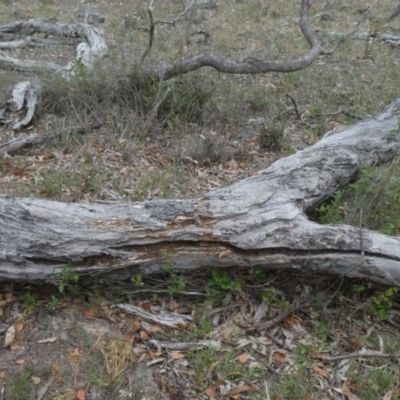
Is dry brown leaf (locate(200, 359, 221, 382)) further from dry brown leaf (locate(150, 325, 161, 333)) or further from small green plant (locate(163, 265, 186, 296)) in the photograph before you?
small green plant (locate(163, 265, 186, 296))

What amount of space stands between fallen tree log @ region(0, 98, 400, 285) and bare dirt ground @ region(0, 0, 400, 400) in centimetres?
16

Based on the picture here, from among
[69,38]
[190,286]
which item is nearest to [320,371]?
[190,286]

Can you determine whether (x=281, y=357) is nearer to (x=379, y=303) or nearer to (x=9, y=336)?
(x=379, y=303)

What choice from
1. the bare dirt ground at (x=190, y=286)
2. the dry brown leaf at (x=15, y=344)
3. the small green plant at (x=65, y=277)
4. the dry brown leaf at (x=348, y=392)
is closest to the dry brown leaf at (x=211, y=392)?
the bare dirt ground at (x=190, y=286)

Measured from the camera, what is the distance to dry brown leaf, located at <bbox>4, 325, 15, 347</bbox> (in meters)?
2.93

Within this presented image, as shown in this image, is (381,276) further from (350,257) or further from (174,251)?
(174,251)

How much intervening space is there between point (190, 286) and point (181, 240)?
34 cm

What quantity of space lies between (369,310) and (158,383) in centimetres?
143

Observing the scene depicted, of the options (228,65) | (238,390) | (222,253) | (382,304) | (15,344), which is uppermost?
(228,65)

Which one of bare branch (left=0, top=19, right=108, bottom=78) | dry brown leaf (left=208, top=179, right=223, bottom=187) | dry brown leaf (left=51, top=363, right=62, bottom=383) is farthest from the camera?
bare branch (left=0, top=19, right=108, bottom=78)

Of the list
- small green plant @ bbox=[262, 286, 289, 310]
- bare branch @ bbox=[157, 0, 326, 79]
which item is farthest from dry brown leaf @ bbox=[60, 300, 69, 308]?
bare branch @ bbox=[157, 0, 326, 79]

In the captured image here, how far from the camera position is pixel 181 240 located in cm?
321

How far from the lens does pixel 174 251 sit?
3.20 m

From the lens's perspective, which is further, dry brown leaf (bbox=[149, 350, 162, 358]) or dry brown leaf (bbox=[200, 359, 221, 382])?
dry brown leaf (bbox=[149, 350, 162, 358])
